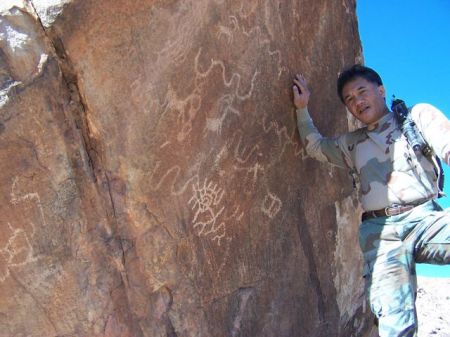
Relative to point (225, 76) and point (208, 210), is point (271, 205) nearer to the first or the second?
point (208, 210)

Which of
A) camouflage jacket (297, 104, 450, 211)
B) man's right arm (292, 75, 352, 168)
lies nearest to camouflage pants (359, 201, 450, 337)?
camouflage jacket (297, 104, 450, 211)

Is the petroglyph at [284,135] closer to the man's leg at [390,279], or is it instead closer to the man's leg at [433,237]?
the man's leg at [390,279]

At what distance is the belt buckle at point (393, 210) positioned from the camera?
311cm

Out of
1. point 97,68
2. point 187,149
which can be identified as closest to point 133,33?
point 97,68

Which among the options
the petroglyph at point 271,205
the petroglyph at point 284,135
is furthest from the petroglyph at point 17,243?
the petroglyph at point 284,135

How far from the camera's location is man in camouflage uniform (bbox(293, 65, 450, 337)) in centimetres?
296

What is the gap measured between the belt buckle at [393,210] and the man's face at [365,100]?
0.56 m

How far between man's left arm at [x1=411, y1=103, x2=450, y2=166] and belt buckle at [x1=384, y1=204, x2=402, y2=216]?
38cm

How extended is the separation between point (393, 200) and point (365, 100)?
2.11 feet

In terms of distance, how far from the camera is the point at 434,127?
2975mm

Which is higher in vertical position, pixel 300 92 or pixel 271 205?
pixel 300 92

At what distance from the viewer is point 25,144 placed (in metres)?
2.78

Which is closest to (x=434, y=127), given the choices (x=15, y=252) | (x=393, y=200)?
(x=393, y=200)

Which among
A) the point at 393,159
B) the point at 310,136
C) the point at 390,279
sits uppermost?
the point at 310,136
